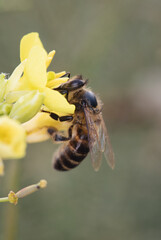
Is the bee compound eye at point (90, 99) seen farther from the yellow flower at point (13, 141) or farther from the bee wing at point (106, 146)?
the yellow flower at point (13, 141)

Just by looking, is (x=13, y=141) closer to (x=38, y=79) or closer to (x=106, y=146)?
(x=38, y=79)

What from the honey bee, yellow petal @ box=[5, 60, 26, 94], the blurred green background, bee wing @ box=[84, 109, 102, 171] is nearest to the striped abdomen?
the honey bee

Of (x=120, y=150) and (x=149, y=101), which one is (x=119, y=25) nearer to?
(x=149, y=101)

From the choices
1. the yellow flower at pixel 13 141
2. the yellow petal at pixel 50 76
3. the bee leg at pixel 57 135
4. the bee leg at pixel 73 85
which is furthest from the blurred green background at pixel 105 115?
the yellow flower at pixel 13 141

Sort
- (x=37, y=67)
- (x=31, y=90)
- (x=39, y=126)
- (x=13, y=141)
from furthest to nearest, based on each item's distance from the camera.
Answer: (x=39, y=126)
(x=31, y=90)
(x=37, y=67)
(x=13, y=141)

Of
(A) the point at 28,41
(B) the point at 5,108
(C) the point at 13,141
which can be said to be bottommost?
Answer: (C) the point at 13,141

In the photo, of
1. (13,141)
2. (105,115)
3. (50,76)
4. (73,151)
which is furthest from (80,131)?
(105,115)

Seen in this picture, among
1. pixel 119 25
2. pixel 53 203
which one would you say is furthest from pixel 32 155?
pixel 119 25

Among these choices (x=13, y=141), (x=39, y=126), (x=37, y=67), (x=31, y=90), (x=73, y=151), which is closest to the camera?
(x=13, y=141)

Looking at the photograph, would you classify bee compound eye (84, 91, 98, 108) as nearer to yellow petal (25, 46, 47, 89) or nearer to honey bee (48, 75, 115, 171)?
honey bee (48, 75, 115, 171)
